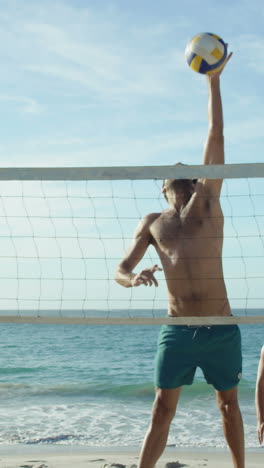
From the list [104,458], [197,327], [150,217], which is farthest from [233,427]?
[104,458]

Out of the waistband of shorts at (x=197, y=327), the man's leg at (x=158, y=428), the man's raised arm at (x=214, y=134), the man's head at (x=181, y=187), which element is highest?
the man's raised arm at (x=214, y=134)

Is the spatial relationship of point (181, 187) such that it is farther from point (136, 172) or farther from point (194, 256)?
point (194, 256)

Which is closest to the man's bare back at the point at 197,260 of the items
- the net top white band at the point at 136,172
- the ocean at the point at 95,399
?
the net top white band at the point at 136,172

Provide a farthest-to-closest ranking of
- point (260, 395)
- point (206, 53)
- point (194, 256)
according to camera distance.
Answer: point (206, 53), point (194, 256), point (260, 395)

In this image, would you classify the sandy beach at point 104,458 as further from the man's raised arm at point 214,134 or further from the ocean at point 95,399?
the man's raised arm at point 214,134

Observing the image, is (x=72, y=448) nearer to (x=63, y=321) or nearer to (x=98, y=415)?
(x=98, y=415)

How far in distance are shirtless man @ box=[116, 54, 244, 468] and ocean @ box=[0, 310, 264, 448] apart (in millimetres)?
3871

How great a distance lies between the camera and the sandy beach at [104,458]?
6.43m

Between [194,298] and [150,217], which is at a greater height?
[150,217]

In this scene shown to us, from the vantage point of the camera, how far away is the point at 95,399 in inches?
474

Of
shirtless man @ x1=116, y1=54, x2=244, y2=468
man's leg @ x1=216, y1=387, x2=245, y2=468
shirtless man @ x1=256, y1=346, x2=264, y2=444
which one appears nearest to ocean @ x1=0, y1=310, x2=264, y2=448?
man's leg @ x1=216, y1=387, x2=245, y2=468

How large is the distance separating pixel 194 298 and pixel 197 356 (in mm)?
337

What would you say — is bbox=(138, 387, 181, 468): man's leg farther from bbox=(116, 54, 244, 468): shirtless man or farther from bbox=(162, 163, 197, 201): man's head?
bbox=(162, 163, 197, 201): man's head

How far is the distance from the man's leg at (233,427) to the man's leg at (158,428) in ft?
1.04
